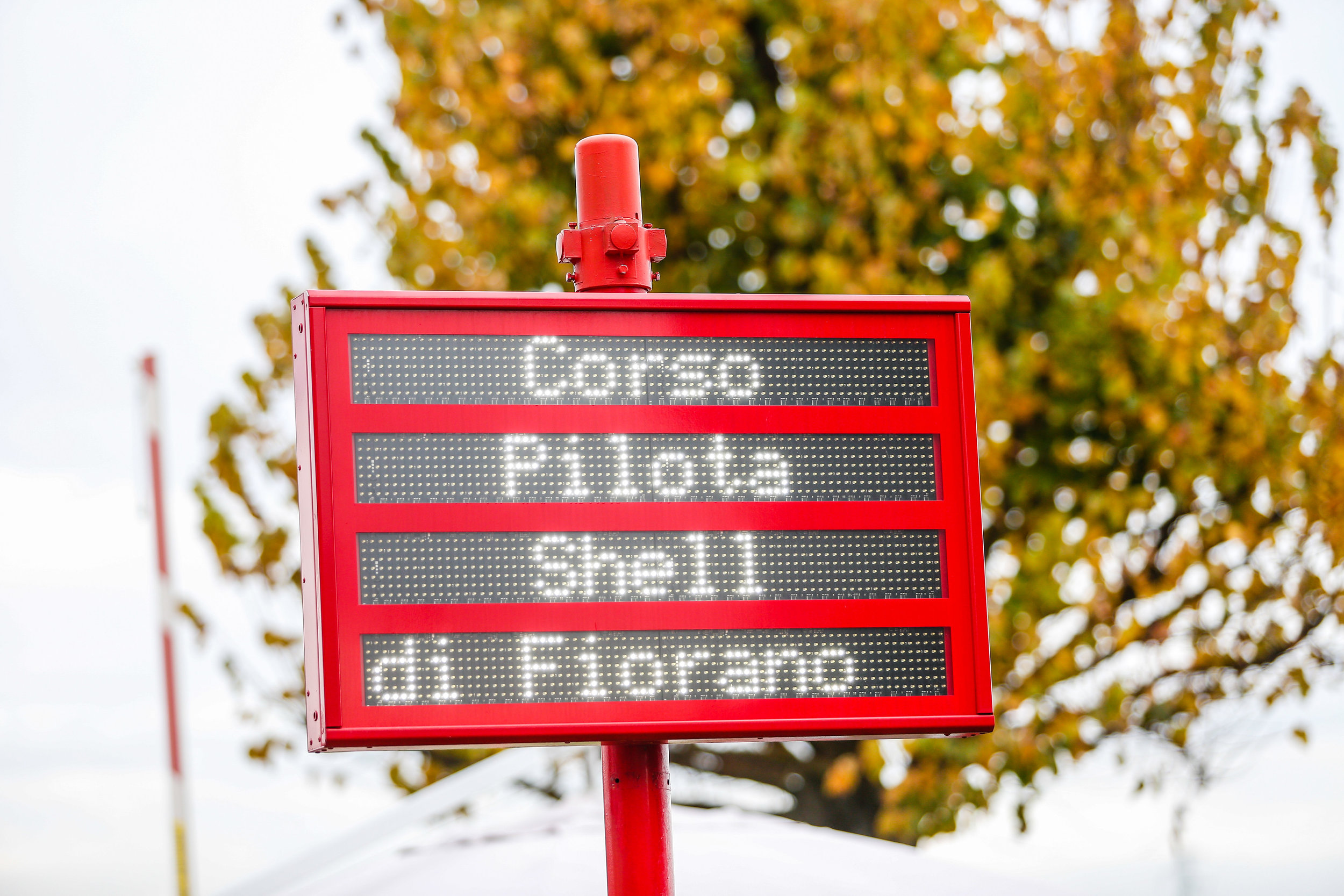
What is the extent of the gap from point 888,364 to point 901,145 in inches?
153

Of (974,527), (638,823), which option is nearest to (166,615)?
(638,823)

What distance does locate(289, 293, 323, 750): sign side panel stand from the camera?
8.02ft

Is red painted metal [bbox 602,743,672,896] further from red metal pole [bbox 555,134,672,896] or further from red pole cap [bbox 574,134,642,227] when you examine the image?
red pole cap [bbox 574,134,642,227]

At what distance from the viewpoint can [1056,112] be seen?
6285 millimetres

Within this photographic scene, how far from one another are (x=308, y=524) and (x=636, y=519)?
0.64 meters

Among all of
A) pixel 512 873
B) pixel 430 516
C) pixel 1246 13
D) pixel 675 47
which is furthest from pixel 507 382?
pixel 1246 13

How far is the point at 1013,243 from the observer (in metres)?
6.29

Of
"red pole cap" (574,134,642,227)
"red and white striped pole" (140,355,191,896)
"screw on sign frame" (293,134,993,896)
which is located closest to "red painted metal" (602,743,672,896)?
"screw on sign frame" (293,134,993,896)

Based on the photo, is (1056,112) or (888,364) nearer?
(888,364)

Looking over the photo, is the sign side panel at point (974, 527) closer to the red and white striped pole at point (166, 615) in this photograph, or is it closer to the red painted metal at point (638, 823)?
the red painted metal at point (638, 823)

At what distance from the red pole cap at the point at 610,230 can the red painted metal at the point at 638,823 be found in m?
1.08

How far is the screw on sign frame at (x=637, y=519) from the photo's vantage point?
2.48 meters

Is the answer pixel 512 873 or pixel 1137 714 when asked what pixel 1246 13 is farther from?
pixel 512 873

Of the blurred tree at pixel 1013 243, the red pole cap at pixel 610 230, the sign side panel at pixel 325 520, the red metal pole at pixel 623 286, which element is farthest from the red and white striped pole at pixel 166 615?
the sign side panel at pixel 325 520
